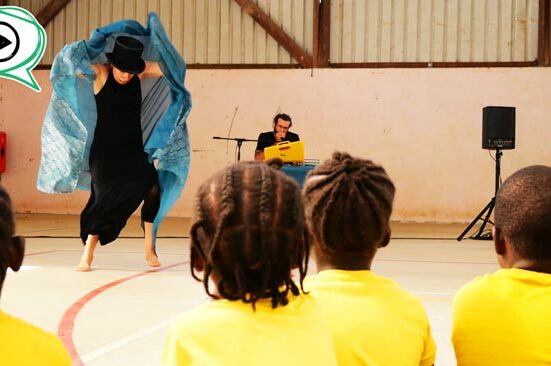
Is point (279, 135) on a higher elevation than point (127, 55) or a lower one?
lower

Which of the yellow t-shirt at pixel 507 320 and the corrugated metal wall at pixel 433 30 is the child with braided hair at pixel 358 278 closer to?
the yellow t-shirt at pixel 507 320

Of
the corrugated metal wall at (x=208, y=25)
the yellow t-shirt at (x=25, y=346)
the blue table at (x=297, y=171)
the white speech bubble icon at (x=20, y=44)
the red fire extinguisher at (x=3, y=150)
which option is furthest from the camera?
the red fire extinguisher at (x=3, y=150)

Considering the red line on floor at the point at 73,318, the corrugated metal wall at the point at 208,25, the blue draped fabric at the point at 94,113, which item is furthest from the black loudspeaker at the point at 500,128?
the red line on floor at the point at 73,318

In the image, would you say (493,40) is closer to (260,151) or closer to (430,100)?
(430,100)

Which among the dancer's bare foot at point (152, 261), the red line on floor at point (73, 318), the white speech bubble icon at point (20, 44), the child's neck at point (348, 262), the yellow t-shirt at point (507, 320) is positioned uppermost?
the white speech bubble icon at point (20, 44)

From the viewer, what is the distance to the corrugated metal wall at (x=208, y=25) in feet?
35.0

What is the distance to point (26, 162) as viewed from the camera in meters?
11.4

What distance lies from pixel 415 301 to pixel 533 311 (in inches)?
8.3

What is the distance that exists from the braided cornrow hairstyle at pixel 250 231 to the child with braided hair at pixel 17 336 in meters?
0.25

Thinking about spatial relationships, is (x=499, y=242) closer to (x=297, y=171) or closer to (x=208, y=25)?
(x=297, y=171)

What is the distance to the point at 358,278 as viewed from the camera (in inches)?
58.8

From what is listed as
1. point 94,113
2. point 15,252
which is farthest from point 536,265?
point 94,113

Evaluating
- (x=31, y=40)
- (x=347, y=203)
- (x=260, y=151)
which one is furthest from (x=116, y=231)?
(x=31, y=40)

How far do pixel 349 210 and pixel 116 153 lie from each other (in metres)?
3.76
